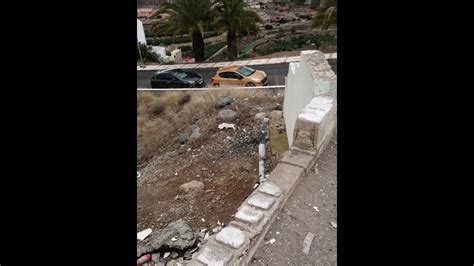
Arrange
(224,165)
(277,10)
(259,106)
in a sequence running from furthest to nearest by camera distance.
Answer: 1. (277,10)
2. (259,106)
3. (224,165)

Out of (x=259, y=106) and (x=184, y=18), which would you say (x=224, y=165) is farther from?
(x=184, y=18)

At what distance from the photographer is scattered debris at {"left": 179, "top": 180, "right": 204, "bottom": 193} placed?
6727 millimetres

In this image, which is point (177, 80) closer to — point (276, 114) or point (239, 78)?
point (239, 78)

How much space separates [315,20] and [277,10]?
2458 cm

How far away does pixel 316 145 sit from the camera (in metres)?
5.18

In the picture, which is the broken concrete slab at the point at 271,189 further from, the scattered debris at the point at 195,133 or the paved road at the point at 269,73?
the paved road at the point at 269,73

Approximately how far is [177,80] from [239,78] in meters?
2.94

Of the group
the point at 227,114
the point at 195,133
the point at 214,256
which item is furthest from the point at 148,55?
the point at 214,256

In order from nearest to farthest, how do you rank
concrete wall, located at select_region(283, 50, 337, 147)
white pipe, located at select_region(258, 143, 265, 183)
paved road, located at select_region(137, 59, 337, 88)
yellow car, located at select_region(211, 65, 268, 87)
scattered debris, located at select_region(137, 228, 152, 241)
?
scattered debris, located at select_region(137, 228, 152, 241), concrete wall, located at select_region(283, 50, 337, 147), white pipe, located at select_region(258, 143, 265, 183), yellow car, located at select_region(211, 65, 268, 87), paved road, located at select_region(137, 59, 337, 88)

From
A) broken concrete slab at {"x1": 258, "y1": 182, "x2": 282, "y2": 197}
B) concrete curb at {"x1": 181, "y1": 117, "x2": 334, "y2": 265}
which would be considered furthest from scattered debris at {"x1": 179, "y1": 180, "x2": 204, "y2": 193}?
broken concrete slab at {"x1": 258, "y1": 182, "x2": 282, "y2": 197}

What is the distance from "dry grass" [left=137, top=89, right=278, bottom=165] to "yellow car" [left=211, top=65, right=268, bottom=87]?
2129 millimetres

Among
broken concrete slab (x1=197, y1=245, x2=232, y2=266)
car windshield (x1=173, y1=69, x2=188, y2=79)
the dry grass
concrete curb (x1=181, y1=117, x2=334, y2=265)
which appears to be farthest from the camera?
car windshield (x1=173, y1=69, x2=188, y2=79)

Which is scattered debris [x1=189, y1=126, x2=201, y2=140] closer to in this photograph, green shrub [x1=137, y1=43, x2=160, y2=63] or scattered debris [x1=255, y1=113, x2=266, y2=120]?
scattered debris [x1=255, y1=113, x2=266, y2=120]
